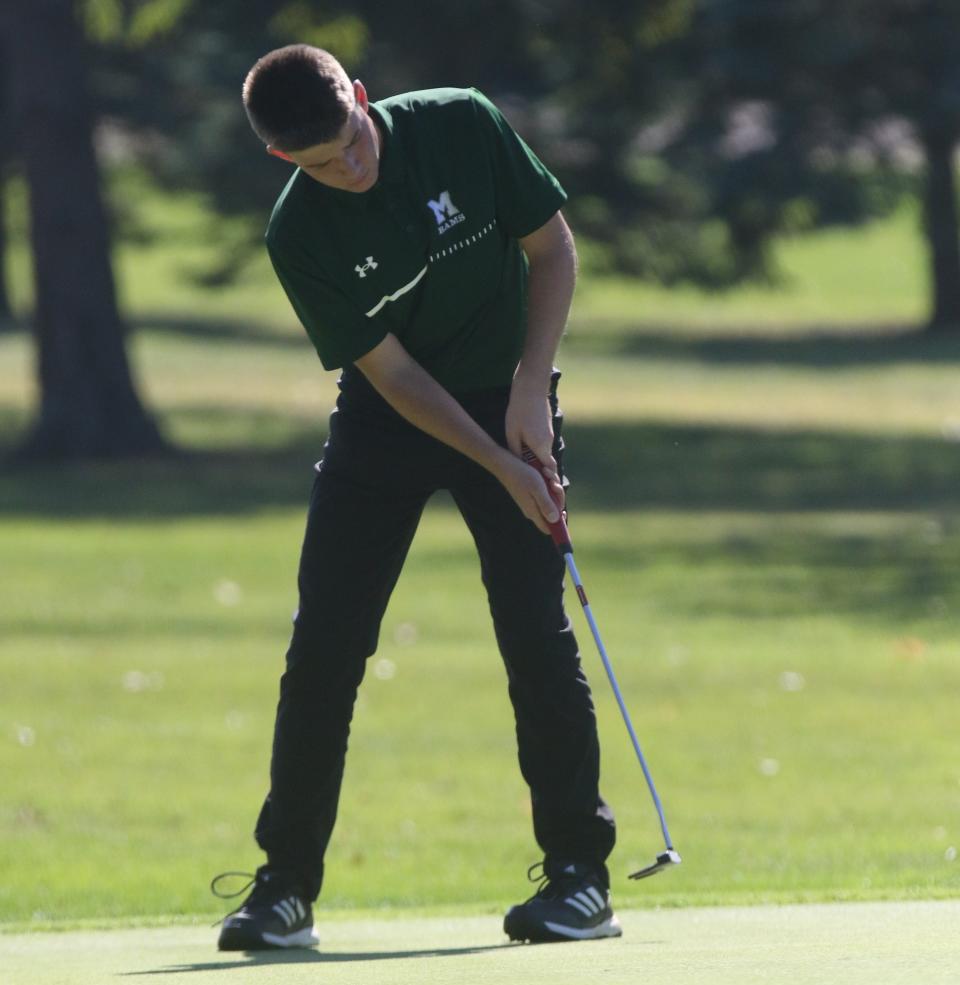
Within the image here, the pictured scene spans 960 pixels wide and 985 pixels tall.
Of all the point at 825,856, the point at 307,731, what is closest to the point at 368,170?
the point at 307,731

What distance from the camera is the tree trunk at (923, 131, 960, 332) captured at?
33.9m

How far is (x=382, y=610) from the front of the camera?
5199mm

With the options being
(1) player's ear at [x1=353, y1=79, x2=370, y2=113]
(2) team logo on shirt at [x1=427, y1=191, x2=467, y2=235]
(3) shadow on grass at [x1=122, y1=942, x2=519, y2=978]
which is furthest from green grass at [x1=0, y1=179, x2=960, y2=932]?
(1) player's ear at [x1=353, y1=79, x2=370, y2=113]

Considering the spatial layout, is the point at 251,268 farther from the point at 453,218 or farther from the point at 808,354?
the point at 453,218

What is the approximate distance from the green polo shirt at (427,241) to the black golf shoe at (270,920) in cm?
116

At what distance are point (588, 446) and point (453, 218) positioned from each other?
55.3ft

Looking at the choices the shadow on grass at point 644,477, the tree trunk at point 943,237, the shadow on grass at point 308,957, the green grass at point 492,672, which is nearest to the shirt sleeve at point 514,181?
the shadow on grass at point 308,957

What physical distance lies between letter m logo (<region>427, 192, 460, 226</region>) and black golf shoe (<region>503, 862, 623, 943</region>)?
A: 1408mm

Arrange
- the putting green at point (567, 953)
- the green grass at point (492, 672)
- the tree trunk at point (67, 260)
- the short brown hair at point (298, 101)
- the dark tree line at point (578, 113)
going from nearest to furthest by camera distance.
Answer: the putting green at point (567, 953), the short brown hair at point (298, 101), the green grass at point (492, 672), the tree trunk at point (67, 260), the dark tree line at point (578, 113)

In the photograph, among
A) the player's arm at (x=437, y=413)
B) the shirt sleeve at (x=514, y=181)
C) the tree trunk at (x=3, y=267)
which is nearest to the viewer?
the player's arm at (x=437, y=413)

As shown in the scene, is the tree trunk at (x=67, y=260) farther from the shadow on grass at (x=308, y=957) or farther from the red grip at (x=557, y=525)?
the shadow on grass at (x=308, y=957)

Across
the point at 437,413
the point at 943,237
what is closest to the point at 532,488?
the point at 437,413

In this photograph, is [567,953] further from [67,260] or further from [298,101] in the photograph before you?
[67,260]

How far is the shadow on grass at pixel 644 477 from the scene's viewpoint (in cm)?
1767
